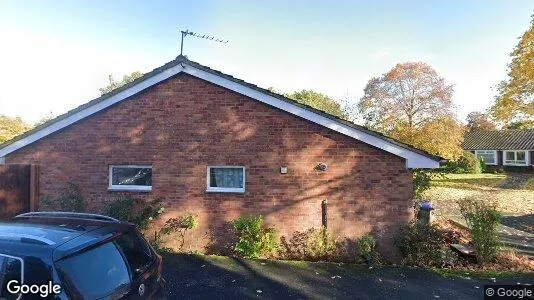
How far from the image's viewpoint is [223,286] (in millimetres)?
6434

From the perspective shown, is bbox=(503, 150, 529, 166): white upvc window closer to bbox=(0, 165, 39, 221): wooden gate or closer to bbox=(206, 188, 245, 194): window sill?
bbox=(206, 188, 245, 194): window sill

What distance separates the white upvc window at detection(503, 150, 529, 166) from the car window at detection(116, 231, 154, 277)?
4277cm

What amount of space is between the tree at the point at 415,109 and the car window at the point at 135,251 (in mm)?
27793

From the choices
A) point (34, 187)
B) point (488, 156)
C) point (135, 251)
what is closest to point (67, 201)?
point (34, 187)

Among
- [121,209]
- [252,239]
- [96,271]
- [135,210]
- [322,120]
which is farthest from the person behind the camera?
[135,210]

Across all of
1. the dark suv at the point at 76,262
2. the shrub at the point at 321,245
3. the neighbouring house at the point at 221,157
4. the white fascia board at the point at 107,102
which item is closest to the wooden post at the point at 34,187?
the neighbouring house at the point at 221,157

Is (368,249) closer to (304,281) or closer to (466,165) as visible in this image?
(304,281)

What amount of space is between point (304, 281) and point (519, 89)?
69.0 ft

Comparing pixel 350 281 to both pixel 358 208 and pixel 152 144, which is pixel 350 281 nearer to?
pixel 358 208

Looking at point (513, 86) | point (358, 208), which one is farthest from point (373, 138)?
point (513, 86)

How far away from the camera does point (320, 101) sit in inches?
1540

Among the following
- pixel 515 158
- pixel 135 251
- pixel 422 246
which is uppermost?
pixel 515 158

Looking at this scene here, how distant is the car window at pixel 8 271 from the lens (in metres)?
3.11

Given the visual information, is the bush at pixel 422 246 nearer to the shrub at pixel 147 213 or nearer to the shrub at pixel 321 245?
the shrub at pixel 321 245
